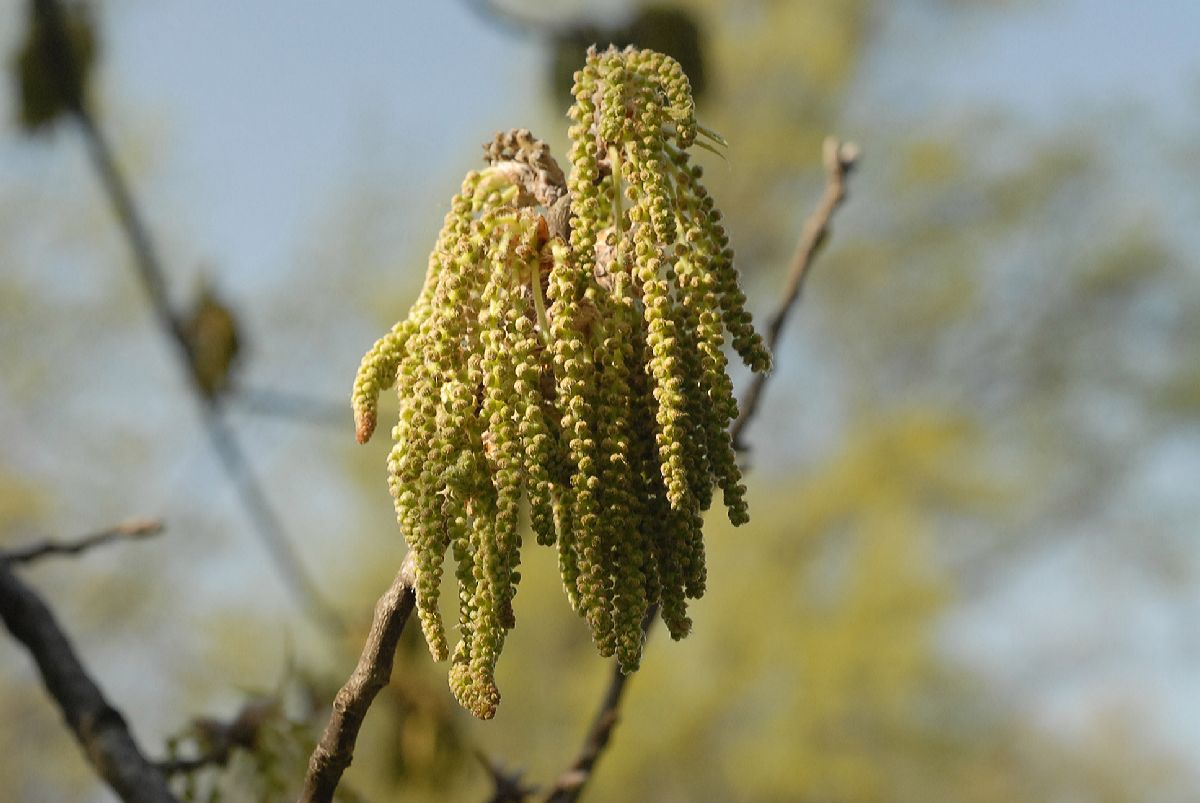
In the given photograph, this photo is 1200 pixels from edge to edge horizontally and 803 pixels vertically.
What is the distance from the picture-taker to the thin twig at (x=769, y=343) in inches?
60.5

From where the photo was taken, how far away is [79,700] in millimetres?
1268

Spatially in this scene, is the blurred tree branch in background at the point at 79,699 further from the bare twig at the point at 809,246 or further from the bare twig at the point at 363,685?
the bare twig at the point at 809,246

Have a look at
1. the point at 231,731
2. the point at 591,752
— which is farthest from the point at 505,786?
the point at 231,731

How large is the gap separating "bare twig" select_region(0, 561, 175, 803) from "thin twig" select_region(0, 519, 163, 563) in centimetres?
18

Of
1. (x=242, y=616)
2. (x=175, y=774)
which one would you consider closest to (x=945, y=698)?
(x=242, y=616)

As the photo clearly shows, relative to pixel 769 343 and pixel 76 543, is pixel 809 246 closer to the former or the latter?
pixel 769 343

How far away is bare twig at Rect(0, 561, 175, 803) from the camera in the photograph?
1.15 metres

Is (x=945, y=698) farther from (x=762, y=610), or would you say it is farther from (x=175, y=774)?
(x=175, y=774)

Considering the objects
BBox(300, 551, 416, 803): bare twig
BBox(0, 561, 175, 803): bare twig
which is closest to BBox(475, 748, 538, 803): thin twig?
BBox(0, 561, 175, 803): bare twig

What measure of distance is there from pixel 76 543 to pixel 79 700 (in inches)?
16.8

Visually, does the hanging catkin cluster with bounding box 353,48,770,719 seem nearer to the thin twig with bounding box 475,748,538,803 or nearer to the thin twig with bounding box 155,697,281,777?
the thin twig with bounding box 475,748,538,803

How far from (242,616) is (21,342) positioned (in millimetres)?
4238

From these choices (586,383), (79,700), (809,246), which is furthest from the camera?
(809,246)

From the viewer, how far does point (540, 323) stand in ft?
2.99
